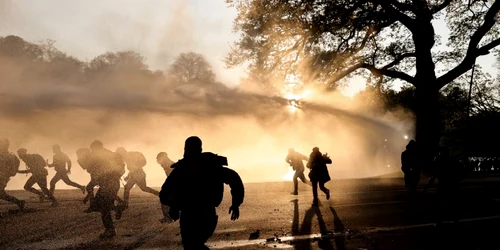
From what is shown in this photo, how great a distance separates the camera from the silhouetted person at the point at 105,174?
8.11 meters

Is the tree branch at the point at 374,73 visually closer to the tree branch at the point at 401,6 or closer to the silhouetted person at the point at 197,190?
the tree branch at the point at 401,6

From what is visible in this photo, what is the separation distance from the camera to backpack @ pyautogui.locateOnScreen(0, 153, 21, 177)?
36.6 ft

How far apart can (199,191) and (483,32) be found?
22288 millimetres

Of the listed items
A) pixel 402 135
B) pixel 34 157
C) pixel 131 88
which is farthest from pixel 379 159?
pixel 34 157

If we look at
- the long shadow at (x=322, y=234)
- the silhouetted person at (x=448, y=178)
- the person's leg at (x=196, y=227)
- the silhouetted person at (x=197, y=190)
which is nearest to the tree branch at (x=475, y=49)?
the silhouetted person at (x=448, y=178)

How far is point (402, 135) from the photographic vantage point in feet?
162

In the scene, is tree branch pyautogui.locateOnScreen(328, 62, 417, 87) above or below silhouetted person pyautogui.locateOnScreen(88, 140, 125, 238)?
above

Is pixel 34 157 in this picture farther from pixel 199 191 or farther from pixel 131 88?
pixel 131 88

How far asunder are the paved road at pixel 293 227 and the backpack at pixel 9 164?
123 centimetres

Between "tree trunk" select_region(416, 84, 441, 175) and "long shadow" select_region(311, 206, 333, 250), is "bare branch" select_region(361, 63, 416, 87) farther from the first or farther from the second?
"long shadow" select_region(311, 206, 333, 250)

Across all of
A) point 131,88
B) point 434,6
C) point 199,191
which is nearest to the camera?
point 199,191

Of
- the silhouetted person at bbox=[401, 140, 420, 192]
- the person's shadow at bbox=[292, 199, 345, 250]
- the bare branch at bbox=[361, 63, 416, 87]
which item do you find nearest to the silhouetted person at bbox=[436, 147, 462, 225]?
the person's shadow at bbox=[292, 199, 345, 250]

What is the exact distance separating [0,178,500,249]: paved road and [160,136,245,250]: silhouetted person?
6.64 feet

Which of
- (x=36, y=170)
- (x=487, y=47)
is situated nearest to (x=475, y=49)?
(x=487, y=47)
